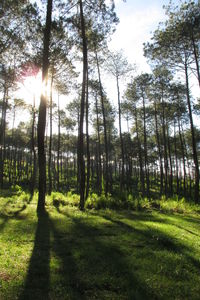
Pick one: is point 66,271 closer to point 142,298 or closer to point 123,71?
point 142,298

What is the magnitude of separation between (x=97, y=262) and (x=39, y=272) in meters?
1.17

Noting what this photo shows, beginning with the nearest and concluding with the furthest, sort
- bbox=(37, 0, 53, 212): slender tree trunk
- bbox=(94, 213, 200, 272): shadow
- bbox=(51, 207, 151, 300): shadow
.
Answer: bbox=(51, 207, 151, 300): shadow
bbox=(94, 213, 200, 272): shadow
bbox=(37, 0, 53, 212): slender tree trunk

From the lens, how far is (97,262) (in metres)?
4.29

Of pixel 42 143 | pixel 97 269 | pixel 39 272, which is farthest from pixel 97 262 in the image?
pixel 42 143

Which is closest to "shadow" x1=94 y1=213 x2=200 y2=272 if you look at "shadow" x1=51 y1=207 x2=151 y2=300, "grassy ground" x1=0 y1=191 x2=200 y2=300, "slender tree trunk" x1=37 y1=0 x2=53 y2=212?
"grassy ground" x1=0 y1=191 x2=200 y2=300

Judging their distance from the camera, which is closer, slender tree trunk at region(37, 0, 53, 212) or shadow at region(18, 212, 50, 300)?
shadow at region(18, 212, 50, 300)

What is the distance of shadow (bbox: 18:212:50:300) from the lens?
315 centimetres

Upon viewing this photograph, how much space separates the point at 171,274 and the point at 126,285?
0.99 m

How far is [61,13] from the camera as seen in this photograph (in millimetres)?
13523

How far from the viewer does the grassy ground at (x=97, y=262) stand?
329cm

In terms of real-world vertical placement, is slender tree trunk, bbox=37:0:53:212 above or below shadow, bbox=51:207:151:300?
above

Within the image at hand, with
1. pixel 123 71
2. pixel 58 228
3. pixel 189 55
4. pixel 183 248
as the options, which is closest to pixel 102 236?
pixel 58 228

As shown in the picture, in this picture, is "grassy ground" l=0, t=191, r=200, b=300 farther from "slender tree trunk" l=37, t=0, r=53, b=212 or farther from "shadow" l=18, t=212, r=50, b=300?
"slender tree trunk" l=37, t=0, r=53, b=212

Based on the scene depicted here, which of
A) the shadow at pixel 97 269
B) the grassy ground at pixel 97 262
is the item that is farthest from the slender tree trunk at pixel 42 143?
the shadow at pixel 97 269
